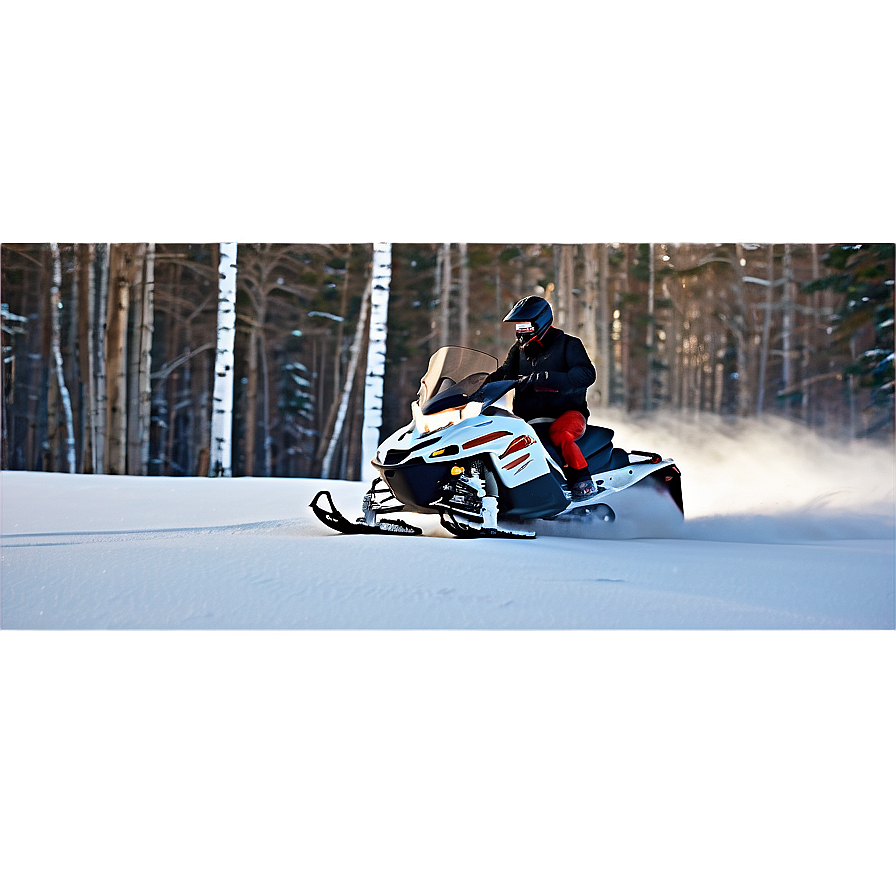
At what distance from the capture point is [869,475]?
11.9m

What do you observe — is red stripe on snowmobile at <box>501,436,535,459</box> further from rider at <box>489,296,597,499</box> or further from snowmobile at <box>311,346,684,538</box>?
rider at <box>489,296,597,499</box>

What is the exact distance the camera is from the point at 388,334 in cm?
1301


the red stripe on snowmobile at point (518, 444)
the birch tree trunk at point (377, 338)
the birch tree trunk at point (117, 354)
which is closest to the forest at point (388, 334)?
the birch tree trunk at point (117, 354)

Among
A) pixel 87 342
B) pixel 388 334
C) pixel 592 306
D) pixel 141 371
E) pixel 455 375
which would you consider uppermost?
pixel 592 306

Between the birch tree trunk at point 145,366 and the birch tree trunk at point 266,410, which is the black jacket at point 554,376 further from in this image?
the birch tree trunk at point 266,410

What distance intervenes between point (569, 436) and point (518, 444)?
17.0 inches

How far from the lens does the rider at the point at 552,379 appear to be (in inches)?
205

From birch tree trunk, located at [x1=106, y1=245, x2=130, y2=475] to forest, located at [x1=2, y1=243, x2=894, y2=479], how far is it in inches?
7.5

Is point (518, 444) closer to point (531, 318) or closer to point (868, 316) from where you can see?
point (531, 318)

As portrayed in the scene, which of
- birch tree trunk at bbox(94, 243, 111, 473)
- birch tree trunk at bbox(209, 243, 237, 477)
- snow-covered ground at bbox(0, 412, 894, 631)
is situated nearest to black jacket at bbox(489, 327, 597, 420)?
snow-covered ground at bbox(0, 412, 894, 631)

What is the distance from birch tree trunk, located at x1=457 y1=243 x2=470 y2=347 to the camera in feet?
40.9

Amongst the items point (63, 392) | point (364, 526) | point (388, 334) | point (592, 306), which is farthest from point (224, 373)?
point (364, 526)

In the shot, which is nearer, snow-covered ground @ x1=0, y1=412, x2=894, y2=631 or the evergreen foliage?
snow-covered ground @ x1=0, y1=412, x2=894, y2=631

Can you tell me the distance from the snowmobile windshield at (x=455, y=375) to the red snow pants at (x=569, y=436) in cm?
50
